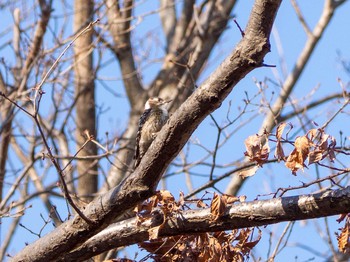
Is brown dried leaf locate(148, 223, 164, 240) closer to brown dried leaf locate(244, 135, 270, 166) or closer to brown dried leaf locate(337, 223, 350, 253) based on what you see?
brown dried leaf locate(244, 135, 270, 166)

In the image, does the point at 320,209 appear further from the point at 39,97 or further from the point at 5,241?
the point at 5,241

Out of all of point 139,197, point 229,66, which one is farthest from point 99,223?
point 229,66

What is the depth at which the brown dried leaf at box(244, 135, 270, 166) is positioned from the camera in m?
3.47

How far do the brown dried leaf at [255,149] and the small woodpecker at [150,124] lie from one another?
2574 millimetres

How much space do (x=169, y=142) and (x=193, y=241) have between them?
63cm

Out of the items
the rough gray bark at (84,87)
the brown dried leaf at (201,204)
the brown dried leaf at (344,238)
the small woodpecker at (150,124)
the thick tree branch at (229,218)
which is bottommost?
the brown dried leaf at (344,238)

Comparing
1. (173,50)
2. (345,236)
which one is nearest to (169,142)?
(345,236)

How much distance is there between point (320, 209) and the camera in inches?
128

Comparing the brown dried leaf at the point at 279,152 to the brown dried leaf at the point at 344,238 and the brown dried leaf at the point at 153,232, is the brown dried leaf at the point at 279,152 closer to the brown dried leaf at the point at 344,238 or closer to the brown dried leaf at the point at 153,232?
the brown dried leaf at the point at 344,238

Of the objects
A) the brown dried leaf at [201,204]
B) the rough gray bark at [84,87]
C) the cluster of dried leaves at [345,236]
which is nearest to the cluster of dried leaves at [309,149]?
the cluster of dried leaves at [345,236]

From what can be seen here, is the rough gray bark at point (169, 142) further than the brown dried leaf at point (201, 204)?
No

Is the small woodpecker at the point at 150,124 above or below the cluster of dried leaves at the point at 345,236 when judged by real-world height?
above

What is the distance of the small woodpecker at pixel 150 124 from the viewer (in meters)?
6.13

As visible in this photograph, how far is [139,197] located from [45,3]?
5.18m
